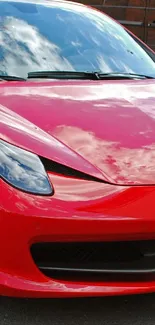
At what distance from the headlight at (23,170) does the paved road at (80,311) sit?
565mm

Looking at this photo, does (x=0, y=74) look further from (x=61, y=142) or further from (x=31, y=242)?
(x=31, y=242)

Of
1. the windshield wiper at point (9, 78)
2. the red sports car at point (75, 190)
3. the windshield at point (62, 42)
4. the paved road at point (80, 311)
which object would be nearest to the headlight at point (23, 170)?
the red sports car at point (75, 190)

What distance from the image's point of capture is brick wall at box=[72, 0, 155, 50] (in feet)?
42.0

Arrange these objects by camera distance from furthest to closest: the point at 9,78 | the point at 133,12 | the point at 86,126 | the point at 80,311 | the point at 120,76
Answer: the point at 133,12
the point at 120,76
the point at 9,78
the point at 86,126
the point at 80,311

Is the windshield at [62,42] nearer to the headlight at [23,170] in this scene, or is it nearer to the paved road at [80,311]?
the headlight at [23,170]

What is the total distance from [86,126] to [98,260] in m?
0.64

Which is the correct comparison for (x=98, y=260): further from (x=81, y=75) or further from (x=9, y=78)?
(x=81, y=75)

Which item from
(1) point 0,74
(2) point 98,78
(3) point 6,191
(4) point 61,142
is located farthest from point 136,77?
(3) point 6,191

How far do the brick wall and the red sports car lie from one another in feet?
34.2

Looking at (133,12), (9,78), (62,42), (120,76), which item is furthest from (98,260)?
(133,12)

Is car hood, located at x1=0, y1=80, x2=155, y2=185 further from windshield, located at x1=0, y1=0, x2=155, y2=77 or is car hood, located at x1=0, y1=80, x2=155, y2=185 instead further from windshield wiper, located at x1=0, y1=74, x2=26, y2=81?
windshield, located at x1=0, y1=0, x2=155, y2=77

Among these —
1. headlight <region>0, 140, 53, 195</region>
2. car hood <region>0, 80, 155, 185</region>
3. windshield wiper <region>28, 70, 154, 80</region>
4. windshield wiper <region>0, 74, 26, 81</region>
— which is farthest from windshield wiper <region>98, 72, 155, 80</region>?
headlight <region>0, 140, 53, 195</region>

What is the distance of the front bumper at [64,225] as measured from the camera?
6.41 feet

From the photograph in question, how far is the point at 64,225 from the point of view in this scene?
1948 mm
